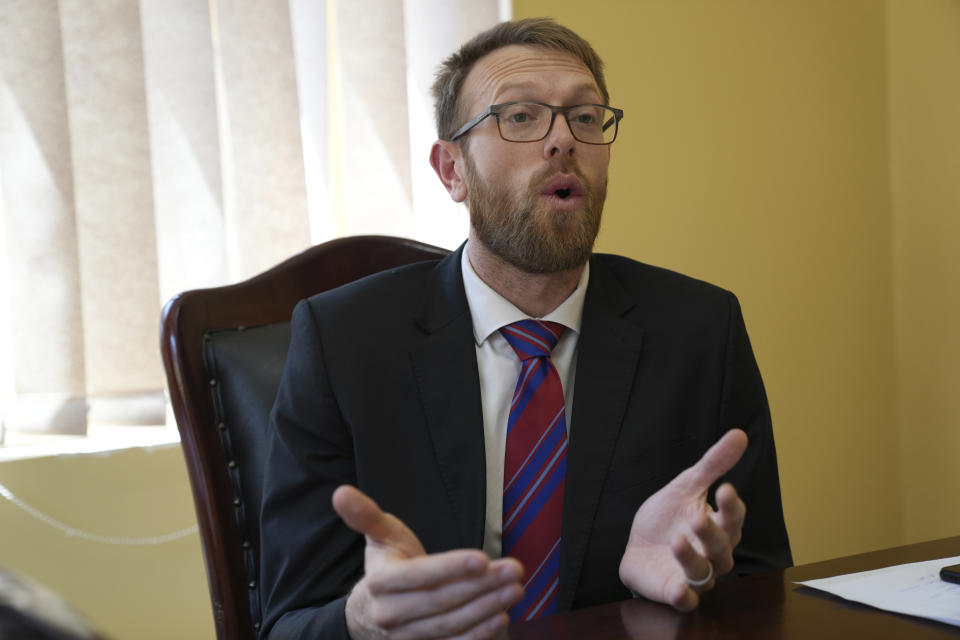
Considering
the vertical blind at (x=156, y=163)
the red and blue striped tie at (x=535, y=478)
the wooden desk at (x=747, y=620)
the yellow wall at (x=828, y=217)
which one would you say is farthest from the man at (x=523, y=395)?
the yellow wall at (x=828, y=217)

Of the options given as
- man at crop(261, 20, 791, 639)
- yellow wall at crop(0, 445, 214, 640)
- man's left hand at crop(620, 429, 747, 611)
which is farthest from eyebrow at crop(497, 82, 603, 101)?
yellow wall at crop(0, 445, 214, 640)

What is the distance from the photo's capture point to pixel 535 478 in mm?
1263

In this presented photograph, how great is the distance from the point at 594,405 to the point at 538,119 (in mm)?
500

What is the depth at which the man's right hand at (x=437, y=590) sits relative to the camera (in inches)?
29.5

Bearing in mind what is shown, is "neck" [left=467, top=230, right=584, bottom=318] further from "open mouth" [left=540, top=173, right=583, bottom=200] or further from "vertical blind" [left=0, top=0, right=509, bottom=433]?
"vertical blind" [left=0, top=0, right=509, bottom=433]

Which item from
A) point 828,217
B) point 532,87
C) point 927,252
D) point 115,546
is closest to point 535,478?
point 532,87

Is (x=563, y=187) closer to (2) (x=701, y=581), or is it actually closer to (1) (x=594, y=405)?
(1) (x=594, y=405)

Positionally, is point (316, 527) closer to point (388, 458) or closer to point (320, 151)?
point (388, 458)

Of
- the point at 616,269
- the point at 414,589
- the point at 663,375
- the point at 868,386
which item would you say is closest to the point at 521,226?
the point at 616,269

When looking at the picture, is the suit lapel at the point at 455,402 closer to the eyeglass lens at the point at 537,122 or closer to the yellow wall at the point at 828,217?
the eyeglass lens at the point at 537,122

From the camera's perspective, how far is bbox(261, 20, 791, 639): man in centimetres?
121

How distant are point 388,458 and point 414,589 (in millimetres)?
500

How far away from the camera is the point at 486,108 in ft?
4.96

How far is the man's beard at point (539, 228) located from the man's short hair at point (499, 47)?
0.23 m
